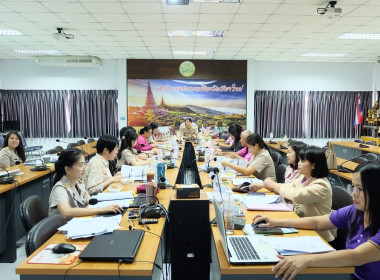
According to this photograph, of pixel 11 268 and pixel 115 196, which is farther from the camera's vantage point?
pixel 11 268

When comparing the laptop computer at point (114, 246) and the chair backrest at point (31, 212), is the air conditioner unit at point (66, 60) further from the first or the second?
the laptop computer at point (114, 246)

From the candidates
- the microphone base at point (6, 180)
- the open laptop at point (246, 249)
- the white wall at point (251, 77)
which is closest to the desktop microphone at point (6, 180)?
the microphone base at point (6, 180)

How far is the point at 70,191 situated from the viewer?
2.29m

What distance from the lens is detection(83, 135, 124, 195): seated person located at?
2.97 meters

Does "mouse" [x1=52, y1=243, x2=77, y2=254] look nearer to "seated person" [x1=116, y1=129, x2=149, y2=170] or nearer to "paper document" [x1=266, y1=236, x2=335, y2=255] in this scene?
"paper document" [x1=266, y1=236, x2=335, y2=255]

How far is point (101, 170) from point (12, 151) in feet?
8.08

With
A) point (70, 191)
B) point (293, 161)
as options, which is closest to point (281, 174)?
point (293, 161)

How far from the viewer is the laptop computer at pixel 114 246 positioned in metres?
1.44

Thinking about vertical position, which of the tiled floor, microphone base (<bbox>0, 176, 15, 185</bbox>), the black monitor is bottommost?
the tiled floor

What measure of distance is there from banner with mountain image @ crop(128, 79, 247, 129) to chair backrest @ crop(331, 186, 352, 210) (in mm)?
7313

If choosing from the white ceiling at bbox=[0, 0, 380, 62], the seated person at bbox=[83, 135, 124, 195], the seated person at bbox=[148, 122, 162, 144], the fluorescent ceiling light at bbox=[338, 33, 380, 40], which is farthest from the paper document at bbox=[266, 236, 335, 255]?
the seated person at bbox=[148, 122, 162, 144]

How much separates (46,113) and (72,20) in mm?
5080

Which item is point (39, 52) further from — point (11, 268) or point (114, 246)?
point (114, 246)

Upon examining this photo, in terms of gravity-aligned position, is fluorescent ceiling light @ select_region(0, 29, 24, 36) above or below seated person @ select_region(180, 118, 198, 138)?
above
